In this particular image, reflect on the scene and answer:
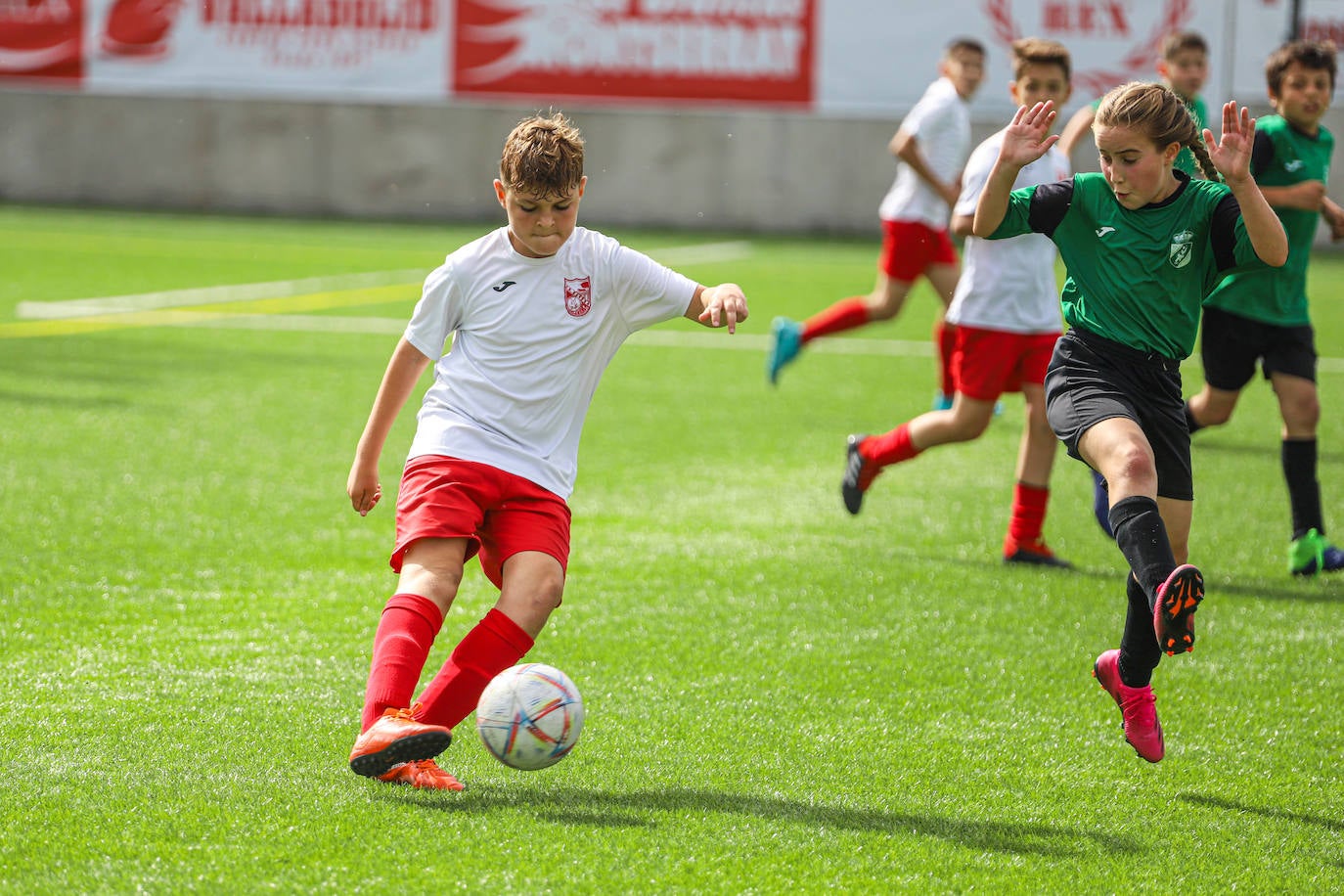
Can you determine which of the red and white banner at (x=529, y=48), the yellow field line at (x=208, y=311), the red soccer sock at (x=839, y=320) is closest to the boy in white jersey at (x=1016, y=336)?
the red soccer sock at (x=839, y=320)

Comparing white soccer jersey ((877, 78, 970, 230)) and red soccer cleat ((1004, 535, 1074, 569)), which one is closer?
red soccer cleat ((1004, 535, 1074, 569))

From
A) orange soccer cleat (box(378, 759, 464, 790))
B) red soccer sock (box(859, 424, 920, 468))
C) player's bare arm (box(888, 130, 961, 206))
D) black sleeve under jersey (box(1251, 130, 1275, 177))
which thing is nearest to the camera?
orange soccer cleat (box(378, 759, 464, 790))

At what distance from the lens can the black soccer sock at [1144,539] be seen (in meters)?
3.64

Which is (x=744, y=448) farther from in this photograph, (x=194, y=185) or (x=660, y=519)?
(x=194, y=185)

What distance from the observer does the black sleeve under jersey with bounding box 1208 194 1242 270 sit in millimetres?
4066

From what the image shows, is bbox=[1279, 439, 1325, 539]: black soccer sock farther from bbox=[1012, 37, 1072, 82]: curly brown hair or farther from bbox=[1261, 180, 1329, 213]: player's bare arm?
bbox=[1012, 37, 1072, 82]: curly brown hair

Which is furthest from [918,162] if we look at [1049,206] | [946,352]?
[1049,206]

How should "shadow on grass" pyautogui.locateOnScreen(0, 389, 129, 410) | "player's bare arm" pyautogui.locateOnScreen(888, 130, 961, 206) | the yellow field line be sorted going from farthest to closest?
1. the yellow field line
2. "player's bare arm" pyautogui.locateOnScreen(888, 130, 961, 206)
3. "shadow on grass" pyautogui.locateOnScreen(0, 389, 129, 410)

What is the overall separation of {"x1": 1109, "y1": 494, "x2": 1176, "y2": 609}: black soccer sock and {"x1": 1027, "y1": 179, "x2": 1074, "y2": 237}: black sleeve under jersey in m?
0.83

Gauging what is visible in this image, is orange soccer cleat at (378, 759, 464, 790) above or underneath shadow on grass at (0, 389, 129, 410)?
above

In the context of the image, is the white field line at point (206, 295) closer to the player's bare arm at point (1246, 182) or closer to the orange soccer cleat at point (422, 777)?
the orange soccer cleat at point (422, 777)

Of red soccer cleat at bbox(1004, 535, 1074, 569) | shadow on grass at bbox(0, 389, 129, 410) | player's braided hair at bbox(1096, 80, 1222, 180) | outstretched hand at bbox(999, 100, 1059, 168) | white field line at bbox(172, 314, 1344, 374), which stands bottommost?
white field line at bbox(172, 314, 1344, 374)

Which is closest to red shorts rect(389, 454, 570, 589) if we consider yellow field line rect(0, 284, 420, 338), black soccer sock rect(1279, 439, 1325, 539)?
black soccer sock rect(1279, 439, 1325, 539)

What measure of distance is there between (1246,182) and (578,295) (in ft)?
5.23
